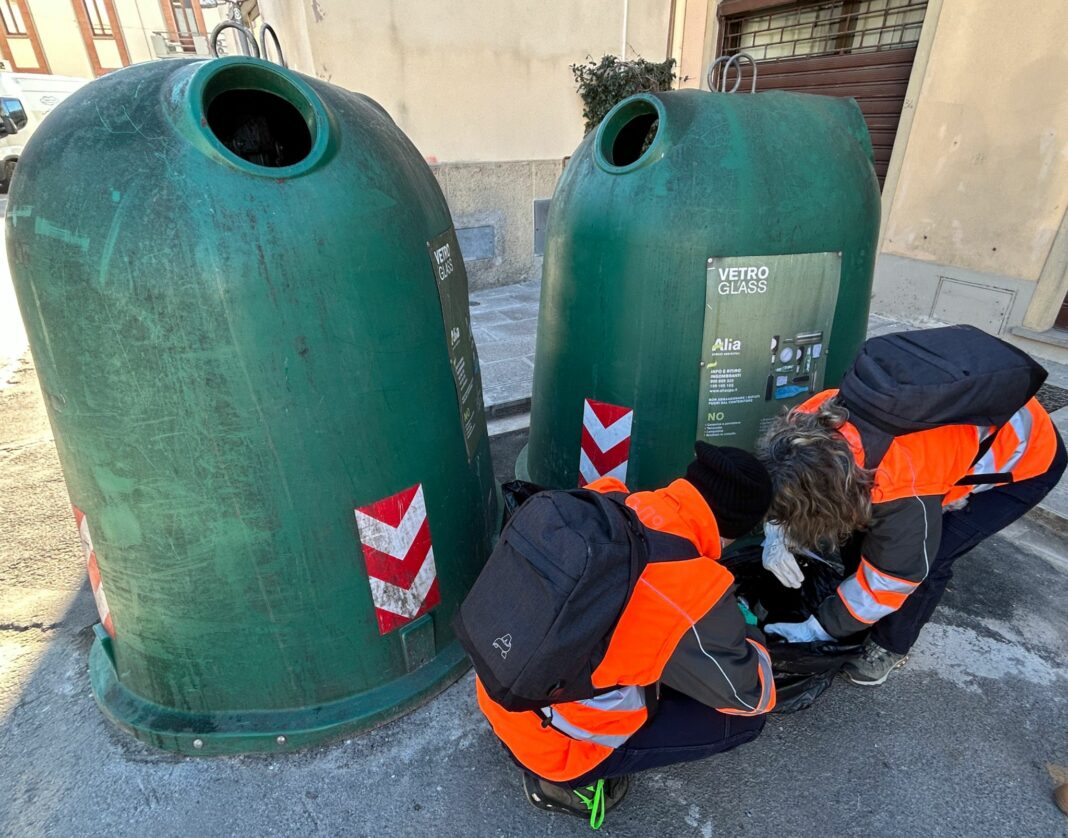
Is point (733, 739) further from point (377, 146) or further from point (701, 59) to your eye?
point (701, 59)

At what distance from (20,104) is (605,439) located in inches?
694

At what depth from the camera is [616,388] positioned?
2.36m

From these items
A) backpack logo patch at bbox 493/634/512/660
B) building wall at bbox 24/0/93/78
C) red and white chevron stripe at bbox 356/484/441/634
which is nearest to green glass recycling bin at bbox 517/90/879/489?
red and white chevron stripe at bbox 356/484/441/634

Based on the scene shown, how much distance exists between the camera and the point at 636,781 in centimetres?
182

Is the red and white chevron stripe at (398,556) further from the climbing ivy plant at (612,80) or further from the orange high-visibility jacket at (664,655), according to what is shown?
the climbing ivy plant at (612,80)

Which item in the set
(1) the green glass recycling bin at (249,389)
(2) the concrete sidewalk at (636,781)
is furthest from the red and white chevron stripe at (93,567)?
(2) the concrete sidewalk at (636,781)

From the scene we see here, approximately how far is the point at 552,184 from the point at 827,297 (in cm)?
541

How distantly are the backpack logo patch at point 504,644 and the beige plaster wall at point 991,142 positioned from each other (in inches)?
210

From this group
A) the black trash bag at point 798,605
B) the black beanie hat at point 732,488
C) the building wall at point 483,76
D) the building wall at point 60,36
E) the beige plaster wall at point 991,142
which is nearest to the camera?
the black beanie hat at point 732,488

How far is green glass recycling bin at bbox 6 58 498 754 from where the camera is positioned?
4.50ft

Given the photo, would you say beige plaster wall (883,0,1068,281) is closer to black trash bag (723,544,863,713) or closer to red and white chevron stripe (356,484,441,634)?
black trash bag (723,544,863,713)

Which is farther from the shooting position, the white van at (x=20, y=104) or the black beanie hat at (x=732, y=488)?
the white van at (x=20, y=104)

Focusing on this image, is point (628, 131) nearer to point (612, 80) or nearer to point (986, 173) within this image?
point (986, 173)

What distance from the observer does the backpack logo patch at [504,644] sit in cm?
117
